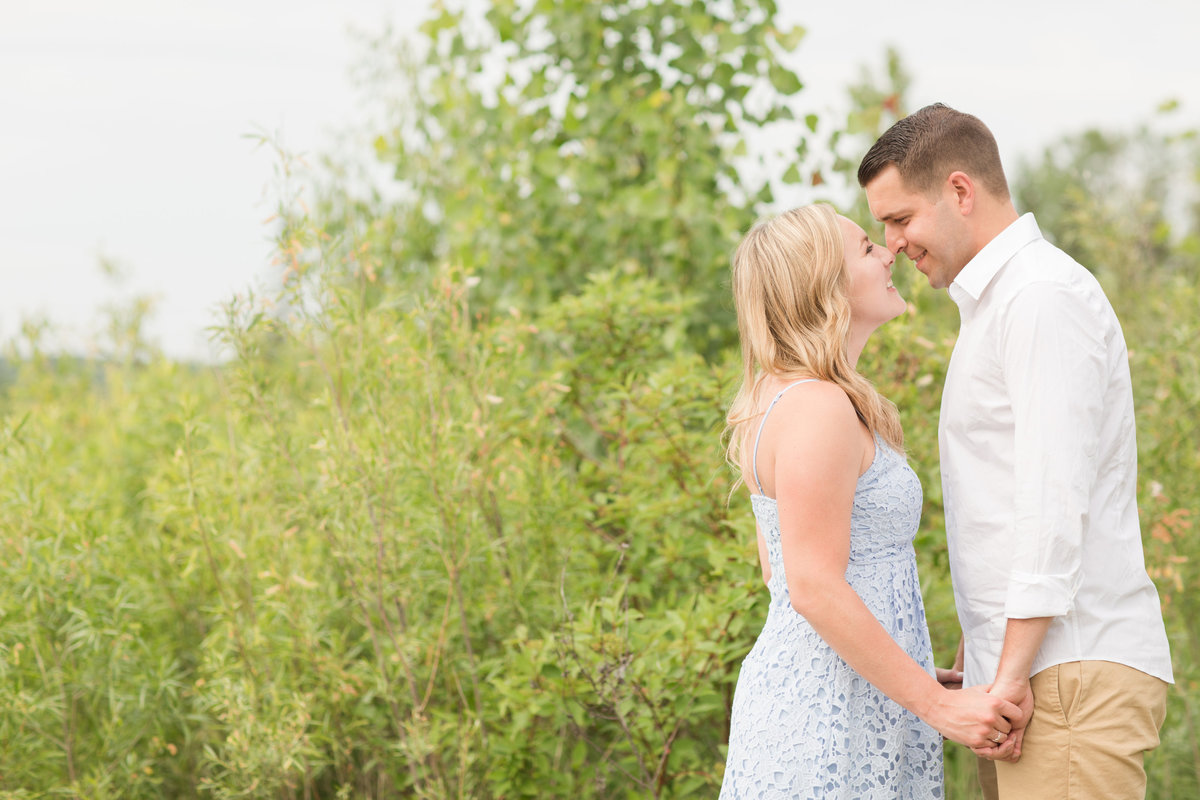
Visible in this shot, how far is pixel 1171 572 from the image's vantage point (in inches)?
112

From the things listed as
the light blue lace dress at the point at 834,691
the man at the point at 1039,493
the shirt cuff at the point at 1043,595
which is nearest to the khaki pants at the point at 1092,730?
the man at the point at 1039,493

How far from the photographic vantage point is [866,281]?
1782 millimetres

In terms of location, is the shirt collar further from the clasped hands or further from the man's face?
the clasped hands

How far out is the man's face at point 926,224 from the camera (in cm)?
178

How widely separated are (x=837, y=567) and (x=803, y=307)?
1.57ft

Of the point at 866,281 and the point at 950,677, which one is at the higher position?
the point at 866,281

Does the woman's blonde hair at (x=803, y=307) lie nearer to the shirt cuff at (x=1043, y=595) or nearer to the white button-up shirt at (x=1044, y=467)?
the white button-up shirt at (x=1044, y=467)

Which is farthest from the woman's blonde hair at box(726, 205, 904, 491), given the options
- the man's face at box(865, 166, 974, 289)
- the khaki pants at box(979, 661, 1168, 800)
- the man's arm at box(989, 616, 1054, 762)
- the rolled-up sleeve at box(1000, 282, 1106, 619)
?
the khaki pants at box(979, 661, 1168, 800)

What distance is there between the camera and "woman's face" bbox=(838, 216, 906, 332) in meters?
1.78

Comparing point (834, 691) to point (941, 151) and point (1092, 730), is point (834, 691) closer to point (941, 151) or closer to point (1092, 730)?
point (1092, 730)

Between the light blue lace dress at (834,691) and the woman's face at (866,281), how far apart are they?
250 millimetres

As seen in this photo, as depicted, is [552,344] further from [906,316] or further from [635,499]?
[906,316]

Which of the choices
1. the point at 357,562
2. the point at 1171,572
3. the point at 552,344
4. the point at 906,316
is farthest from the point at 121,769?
the point at 1171,572

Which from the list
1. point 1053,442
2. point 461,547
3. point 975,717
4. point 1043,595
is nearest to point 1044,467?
point 1053,442
